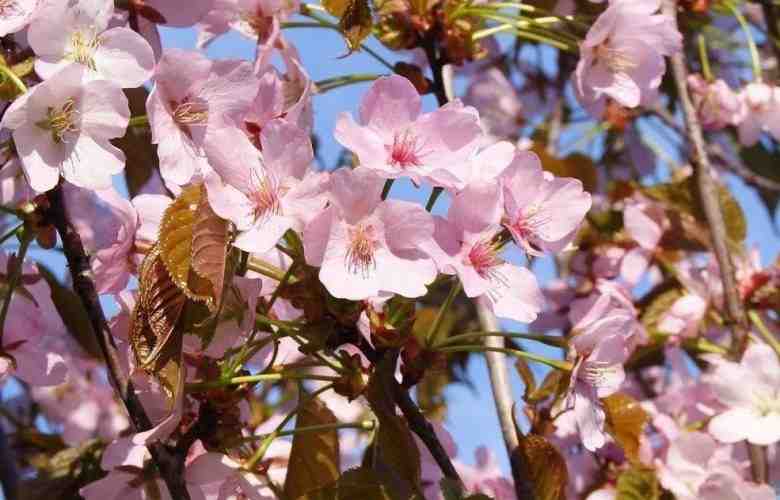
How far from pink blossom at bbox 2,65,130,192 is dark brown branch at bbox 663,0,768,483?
0.97 meters

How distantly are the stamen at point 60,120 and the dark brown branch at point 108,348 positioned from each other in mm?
76

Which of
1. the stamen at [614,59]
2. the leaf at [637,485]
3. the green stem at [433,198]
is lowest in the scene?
the leaf at [637,485]

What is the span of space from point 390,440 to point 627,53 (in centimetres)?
69

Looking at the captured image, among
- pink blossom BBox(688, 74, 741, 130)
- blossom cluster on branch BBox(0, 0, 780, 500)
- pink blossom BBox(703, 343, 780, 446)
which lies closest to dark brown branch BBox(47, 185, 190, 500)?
blossom cluster on branch BBox(0, 0, 780, 500)

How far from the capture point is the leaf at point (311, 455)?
4.29 feet

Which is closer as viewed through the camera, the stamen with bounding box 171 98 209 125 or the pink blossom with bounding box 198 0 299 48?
the stamen with bounding box 171 98 209 125

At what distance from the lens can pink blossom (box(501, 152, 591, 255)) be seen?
117 centimetres

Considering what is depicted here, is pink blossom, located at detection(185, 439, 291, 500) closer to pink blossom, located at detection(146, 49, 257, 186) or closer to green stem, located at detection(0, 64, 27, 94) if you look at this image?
pink blossom, located at detection(146, 49, 257, 186)

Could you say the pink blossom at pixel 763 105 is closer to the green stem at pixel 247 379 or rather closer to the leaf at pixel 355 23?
the leaf at pixel 355 23

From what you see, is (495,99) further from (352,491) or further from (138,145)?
(352,491)

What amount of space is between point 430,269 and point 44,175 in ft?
1.24

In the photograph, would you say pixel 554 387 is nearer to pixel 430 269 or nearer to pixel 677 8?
pixel 430 269

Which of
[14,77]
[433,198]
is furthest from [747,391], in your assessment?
[14,77]

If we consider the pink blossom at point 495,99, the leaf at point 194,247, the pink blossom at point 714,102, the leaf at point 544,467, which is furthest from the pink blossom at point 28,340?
the pink blossom at point 495,99
